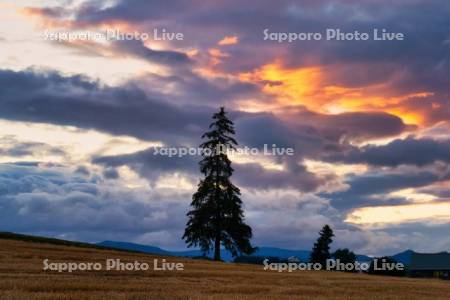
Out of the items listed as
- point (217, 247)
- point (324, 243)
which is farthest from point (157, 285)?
point (324, 243)

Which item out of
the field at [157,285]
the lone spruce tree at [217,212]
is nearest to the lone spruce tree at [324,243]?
the lone spruce tree at [217,212]

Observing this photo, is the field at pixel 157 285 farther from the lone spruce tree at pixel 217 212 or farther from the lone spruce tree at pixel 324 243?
the lone spruce tree at pixel 324 243

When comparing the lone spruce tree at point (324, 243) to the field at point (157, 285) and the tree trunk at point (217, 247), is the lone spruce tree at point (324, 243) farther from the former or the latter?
the field at point (157, 285)

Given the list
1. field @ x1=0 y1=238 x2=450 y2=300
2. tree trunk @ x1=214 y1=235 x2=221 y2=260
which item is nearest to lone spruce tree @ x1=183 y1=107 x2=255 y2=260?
tree trunk @ x1=214 y1=235 x2=221 y2=260

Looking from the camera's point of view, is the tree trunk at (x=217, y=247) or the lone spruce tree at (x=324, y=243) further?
the lone spruce tree at (x=324, y=243)

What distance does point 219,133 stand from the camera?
67062 millimetres

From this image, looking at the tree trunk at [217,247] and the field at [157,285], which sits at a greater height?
the tree trunk at [217,247]

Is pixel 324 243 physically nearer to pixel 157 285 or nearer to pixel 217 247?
pixel 217 247

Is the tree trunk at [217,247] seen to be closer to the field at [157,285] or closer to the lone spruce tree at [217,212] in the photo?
the lone spruce tree at [217,212]

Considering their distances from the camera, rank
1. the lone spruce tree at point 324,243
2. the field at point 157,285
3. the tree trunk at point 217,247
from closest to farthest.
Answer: the field at point 157,285 < the tree trunk at point 217,247 < the lone spruce tree at point 324,243

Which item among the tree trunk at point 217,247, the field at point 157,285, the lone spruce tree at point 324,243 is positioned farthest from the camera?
the lone spruce tree at point 324,243

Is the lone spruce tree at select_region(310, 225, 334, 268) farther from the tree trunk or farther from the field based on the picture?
the field

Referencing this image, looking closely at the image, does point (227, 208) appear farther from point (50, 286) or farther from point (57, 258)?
point (50, 286)

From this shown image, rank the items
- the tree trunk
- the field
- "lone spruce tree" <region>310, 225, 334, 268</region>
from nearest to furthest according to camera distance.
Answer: the field → the tree trunk → "lone spruce tree" <region>310, 225, 334, 268</region>
